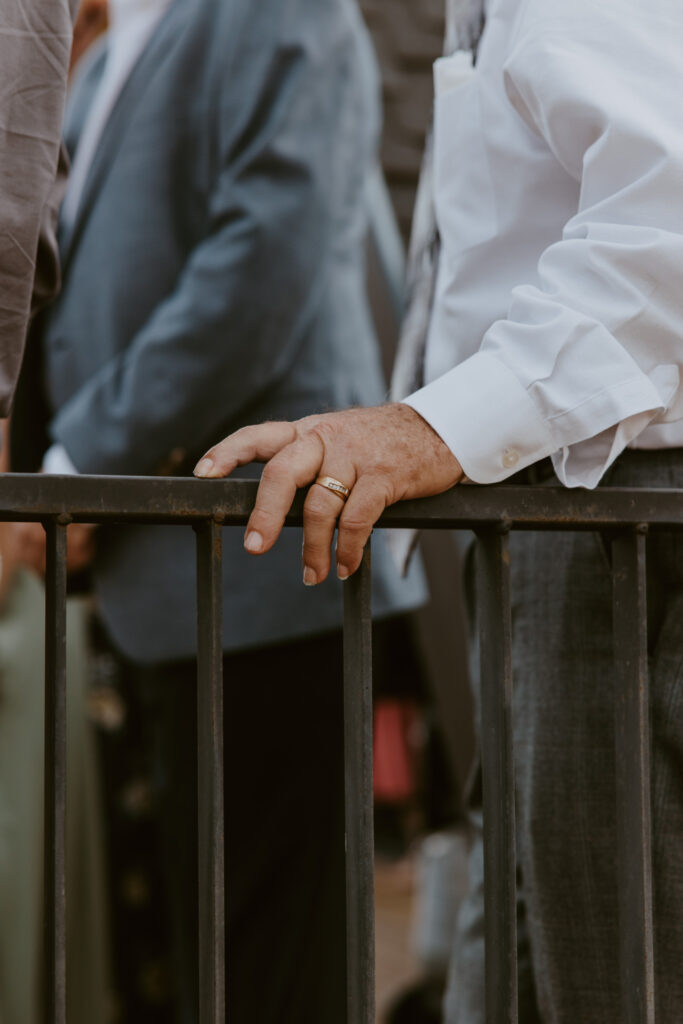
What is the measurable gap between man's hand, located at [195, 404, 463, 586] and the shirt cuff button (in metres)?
0.04

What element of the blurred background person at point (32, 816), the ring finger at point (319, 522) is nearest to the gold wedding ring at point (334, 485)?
the ring finger at point (319, 522)

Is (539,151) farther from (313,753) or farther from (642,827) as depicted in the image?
(313,753)

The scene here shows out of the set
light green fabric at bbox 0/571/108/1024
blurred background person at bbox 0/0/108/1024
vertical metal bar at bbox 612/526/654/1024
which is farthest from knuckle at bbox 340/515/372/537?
light green fabric at bbox 0/571/108/1024

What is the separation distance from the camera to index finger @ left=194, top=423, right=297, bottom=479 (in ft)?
3.01

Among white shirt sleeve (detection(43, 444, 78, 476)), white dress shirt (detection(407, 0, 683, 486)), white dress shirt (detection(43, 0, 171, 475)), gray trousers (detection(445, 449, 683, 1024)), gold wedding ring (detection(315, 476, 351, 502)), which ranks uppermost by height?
white dress shirt (detection(43, 0, 171, 475))

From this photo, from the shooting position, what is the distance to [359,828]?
94cm

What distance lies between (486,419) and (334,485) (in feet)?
0.49

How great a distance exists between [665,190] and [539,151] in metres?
0.20

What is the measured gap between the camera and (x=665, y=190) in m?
1.02

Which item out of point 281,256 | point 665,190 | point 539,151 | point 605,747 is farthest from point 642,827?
point 281,256

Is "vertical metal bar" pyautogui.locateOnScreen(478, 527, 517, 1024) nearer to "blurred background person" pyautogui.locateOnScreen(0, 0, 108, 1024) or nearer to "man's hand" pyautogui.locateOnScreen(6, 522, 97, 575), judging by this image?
"man's hand" pyautogui.locateOnScreen(6, 522, 97, 575)

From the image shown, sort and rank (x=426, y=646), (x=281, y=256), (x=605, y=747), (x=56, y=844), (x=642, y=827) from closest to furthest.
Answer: (x=56, y=844) → (x=642, y=827) → (x=605, y=747) → (x=281, y=256) → (x=426, y=646)

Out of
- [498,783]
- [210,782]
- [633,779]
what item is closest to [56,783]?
[210,782]

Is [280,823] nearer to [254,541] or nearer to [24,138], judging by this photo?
[254,541]
